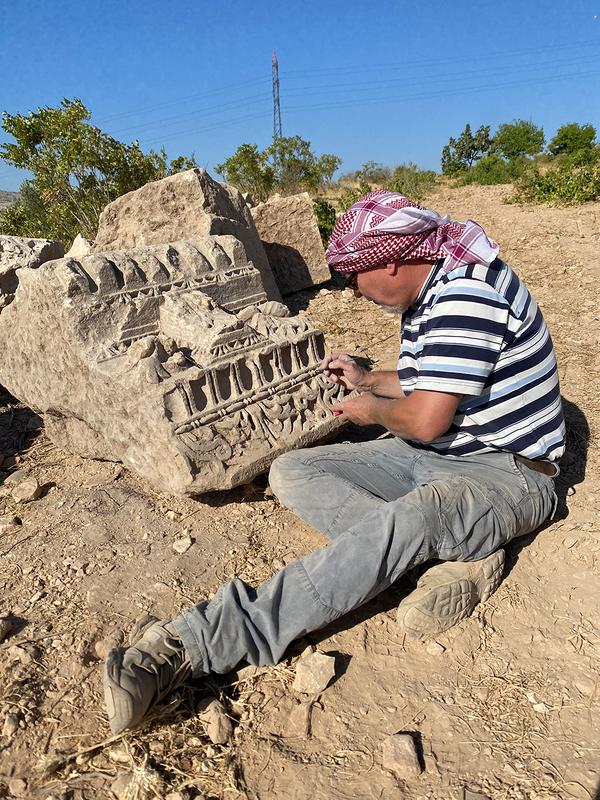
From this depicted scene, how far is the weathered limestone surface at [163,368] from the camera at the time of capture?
3.11m

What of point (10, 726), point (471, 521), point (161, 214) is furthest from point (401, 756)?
point (161, 214)

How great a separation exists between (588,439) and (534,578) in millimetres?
1350

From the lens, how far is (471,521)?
2.36 metres

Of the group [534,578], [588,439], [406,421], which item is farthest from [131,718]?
[588,439]

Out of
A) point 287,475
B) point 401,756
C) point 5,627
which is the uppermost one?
point 287,475

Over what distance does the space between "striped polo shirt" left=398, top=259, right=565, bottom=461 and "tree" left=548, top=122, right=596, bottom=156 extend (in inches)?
593

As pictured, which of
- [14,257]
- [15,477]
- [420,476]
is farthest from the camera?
[14,257]

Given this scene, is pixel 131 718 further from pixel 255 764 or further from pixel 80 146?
pixel 80 146

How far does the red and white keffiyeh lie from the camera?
2369 mm

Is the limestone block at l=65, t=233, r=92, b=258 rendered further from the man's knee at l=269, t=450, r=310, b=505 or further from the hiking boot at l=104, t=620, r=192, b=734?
the hiking boot at l=104, t=620, r=192, b=734

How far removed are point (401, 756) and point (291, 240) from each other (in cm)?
565

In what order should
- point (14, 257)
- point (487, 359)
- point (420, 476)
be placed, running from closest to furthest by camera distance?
point (487, 359), point (420, 476), point (14, 257)

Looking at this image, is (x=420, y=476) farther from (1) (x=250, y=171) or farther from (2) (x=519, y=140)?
(2) (x=519, y=140)

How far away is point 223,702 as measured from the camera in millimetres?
2180
